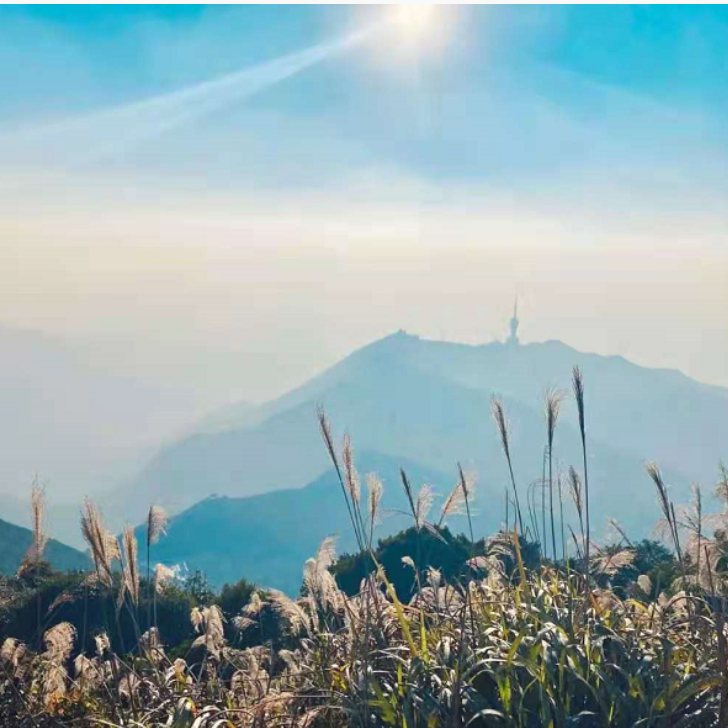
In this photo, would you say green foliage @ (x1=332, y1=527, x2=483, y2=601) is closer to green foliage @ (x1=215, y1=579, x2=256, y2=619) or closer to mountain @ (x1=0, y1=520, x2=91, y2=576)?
green foliage @ (x1=215, y1=579, x2=256, y2=619)

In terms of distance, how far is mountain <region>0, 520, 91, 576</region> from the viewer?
4998cm

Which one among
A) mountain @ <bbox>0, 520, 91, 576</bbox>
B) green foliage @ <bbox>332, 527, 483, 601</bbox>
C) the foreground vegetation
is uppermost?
the foreground vegetation

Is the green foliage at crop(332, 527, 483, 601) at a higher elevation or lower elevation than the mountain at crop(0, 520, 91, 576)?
higher

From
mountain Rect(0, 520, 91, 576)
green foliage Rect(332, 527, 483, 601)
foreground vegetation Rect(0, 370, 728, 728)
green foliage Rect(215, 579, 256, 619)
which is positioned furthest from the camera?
mountain Rect(0, 520, 91, 576)

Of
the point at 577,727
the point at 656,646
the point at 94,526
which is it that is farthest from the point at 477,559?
the point at 94,526

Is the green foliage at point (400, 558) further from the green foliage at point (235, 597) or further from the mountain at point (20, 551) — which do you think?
the mountain at point (20, 551)

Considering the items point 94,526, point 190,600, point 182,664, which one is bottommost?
point 190,600

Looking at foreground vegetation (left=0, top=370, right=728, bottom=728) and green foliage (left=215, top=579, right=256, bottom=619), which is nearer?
foreground vegetation (left=0, top=370, right=728, bottom=728)

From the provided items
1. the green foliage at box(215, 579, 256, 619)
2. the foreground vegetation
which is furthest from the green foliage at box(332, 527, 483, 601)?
the foreground vegetation

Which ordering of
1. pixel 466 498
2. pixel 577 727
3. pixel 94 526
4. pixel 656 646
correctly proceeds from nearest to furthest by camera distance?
pixel 577 727 < pixel 656 646 < pixel 94 526 < pixel 466 498

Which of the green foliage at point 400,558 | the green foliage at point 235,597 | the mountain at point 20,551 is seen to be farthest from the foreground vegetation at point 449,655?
the mountain at point 20,551

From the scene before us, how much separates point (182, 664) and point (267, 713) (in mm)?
1014

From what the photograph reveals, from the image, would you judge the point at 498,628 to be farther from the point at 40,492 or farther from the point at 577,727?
the point at 40,492

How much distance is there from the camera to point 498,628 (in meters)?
5.24
